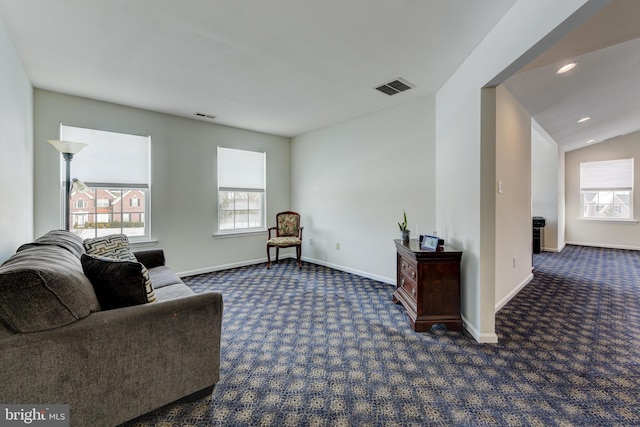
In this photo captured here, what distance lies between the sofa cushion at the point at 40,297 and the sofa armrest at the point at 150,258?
1.75 meters

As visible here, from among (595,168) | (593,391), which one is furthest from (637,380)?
(595,168)

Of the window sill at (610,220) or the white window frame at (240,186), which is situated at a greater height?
the white window frame at (240,186)

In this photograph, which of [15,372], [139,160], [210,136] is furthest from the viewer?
[210,136]

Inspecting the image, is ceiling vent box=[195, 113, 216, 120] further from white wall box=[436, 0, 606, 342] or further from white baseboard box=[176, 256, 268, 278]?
white wall box=[436, 0, 606, 342]

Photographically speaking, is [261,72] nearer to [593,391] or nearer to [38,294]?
[38,294]

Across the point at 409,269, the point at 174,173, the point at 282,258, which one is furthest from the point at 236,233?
the point at 409,269

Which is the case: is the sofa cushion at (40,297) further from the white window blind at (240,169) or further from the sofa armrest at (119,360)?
the white window blind at (240,169)

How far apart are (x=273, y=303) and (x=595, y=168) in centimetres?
871

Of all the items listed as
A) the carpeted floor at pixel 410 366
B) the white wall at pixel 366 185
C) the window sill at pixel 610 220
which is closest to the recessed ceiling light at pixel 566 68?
the white wall at pixel 366 185

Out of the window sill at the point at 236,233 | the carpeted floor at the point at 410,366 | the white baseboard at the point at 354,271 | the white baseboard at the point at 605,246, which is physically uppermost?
the window sill at the point at 236,233

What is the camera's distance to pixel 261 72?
291 centimetres

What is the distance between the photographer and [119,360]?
1366mm

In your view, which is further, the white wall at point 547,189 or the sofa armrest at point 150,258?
the white wall at point 547,189

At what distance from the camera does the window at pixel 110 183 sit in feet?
11.9
